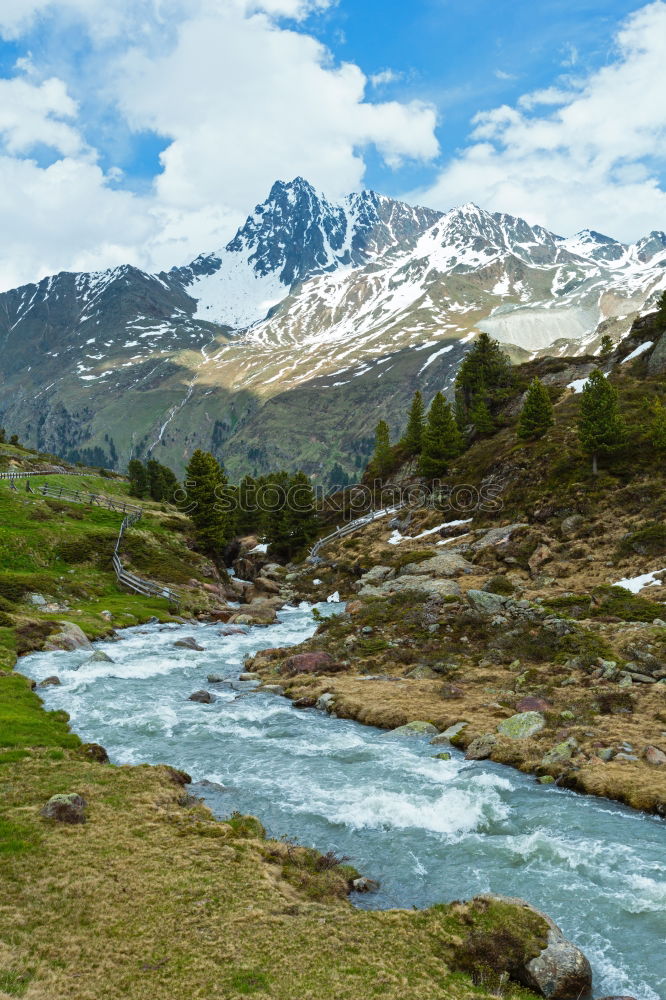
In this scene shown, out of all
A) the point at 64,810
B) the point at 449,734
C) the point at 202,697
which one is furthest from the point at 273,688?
the point at 64,810

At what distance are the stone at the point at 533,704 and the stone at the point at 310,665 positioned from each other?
11.7 meters

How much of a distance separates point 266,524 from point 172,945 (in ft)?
297

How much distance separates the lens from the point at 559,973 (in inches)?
421

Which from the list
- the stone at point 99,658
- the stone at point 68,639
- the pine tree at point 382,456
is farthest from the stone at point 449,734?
the pine tree at point 382,456

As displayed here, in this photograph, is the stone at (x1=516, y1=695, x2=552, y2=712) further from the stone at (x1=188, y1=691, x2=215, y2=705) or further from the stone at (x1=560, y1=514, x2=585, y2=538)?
the stone at (x1=560, y1=514, x2=585, y2=538)

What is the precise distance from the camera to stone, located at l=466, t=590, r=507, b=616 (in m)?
36.9

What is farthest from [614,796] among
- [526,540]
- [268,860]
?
[526,540]

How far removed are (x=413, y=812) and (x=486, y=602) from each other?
2192 centimetres

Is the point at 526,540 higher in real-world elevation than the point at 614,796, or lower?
higher

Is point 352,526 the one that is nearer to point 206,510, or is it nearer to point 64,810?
point 206,510

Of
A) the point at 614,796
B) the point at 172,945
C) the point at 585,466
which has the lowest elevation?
the point at 614,796

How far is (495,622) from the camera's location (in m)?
35.1

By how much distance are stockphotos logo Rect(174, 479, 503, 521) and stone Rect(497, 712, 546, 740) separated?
4289 centimetres

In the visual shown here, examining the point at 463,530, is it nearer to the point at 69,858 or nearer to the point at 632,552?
the point at 632,552
